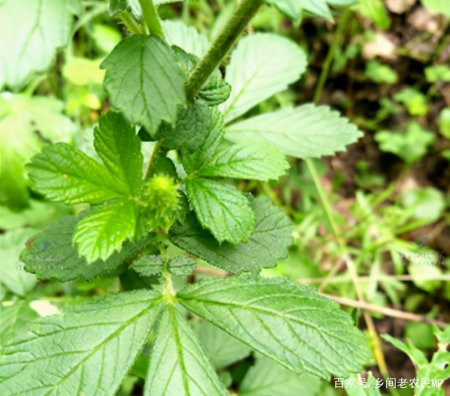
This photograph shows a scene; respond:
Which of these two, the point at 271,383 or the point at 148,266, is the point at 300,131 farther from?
the point at 271,383

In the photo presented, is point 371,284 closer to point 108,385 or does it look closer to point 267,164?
point 267,164

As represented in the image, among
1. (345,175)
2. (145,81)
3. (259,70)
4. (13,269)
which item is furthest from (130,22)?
(345,175)

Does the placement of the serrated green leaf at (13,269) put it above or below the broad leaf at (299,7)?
below

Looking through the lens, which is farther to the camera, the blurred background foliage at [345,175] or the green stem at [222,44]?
the blurred background foliage at [345,175]

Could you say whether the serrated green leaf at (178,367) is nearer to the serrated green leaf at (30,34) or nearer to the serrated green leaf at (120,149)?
the serrated green leaf at (120,149)

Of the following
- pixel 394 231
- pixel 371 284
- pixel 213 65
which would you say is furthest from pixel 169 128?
pixel 394 231

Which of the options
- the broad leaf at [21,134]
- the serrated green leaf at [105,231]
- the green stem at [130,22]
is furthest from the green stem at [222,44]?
the broad leaf at [21,134]
